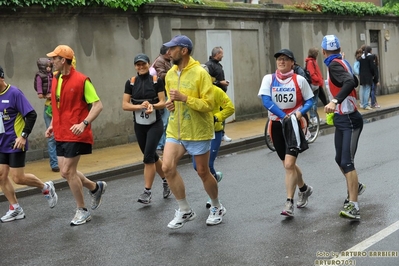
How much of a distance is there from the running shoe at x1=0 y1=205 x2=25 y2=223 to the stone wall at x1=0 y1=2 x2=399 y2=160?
5226mm

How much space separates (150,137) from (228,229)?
2038mm

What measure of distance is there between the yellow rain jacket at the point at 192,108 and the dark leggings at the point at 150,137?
4.90 feet

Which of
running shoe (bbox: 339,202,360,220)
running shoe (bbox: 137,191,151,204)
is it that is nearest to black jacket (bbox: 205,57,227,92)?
running shoe (bbox: 137,191,151,204)

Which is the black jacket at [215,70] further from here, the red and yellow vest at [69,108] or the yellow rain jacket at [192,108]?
the yellow rain jacket at [192,108]

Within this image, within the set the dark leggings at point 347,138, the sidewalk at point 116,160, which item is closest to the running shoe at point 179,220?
the dark leggings at point 347,138

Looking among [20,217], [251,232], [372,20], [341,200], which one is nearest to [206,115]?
[251,232]

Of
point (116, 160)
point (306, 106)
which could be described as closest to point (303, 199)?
point (306, 106)

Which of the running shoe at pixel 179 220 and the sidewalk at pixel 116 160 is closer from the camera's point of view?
the running shoe at pixel 179 220

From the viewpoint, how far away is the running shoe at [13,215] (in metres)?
8.89

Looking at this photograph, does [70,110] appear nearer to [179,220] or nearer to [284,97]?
[179,220]

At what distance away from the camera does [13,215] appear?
898 centimetres

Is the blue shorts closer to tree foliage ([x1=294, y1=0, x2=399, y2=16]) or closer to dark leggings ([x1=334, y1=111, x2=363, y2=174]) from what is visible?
dark leggings ([x1=334, y1=111, x2=363, y2=174])

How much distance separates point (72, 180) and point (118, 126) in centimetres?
782

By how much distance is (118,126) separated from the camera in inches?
635
